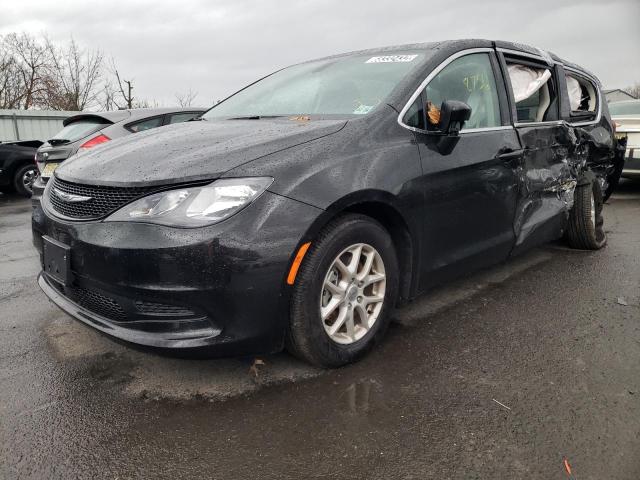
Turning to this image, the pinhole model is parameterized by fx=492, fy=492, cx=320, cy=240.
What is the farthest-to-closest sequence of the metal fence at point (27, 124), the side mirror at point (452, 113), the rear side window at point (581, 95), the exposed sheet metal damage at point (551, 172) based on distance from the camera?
the metal fence at point (27, 124) → the rear side window at point (581, 95) → the exposed sheet metal damage at point (551, 172) → the side mirror at point (452, 113)

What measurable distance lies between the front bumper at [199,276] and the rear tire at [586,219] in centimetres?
310

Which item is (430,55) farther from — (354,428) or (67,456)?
(67,456)

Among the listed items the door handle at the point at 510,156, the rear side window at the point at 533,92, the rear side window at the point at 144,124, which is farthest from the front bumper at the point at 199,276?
the rear side window at the point at 144,124

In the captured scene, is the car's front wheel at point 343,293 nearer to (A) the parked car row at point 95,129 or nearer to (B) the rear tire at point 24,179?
(A) the parked car row at point 95,129

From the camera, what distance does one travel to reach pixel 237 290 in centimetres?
196

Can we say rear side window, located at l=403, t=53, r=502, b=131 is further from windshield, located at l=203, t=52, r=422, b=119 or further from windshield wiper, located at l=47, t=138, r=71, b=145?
windshield wiper, located at l=47, t=138, r=71, b=145

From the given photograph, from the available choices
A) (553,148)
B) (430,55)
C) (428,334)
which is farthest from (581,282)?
(430,55)

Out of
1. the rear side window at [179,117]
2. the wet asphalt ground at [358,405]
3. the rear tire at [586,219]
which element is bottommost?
the wet asphalt ground at [358,405]

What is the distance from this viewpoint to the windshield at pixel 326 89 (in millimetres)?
2736

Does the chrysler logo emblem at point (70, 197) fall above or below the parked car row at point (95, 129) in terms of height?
below

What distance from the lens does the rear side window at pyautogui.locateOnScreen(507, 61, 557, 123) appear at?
346cm

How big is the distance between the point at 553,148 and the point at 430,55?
1391mm

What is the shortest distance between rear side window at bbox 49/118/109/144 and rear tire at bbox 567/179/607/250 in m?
5.28

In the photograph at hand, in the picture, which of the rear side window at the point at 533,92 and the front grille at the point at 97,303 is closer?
the front grille at the point at 97,303
